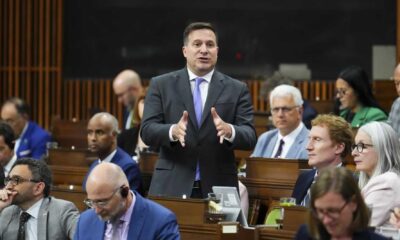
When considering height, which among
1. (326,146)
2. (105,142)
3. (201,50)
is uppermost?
(201,50)

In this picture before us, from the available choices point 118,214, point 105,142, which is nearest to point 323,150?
point 118,214

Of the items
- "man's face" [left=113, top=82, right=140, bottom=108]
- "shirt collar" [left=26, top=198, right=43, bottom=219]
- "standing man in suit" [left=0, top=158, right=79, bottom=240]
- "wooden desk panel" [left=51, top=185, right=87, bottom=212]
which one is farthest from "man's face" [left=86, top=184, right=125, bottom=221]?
"man's face" [left=113, top=82, right=140, bottom=108]

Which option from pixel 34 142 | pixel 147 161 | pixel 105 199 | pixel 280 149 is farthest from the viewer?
pixel 34 142

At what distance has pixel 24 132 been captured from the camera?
10.1m

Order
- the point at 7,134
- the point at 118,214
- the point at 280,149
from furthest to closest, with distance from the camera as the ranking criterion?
the point at 7,134, the point at 280,149, the point at 118,214

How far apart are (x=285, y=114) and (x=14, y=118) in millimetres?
3617

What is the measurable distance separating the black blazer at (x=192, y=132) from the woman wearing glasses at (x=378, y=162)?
74 centimetres

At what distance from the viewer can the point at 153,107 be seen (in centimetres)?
597

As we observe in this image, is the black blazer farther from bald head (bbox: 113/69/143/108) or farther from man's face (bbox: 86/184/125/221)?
bald head (bbox: 113/69/143/108)

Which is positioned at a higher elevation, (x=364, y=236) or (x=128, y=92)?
(x=128, y=92)

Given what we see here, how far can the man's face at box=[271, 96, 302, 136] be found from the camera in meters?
7.39

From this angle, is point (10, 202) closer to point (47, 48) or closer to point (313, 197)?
point (313, 197)

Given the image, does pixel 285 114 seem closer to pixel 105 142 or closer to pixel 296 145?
pixel 296 145

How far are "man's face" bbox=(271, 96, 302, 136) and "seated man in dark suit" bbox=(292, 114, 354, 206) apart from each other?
156 centimetres
